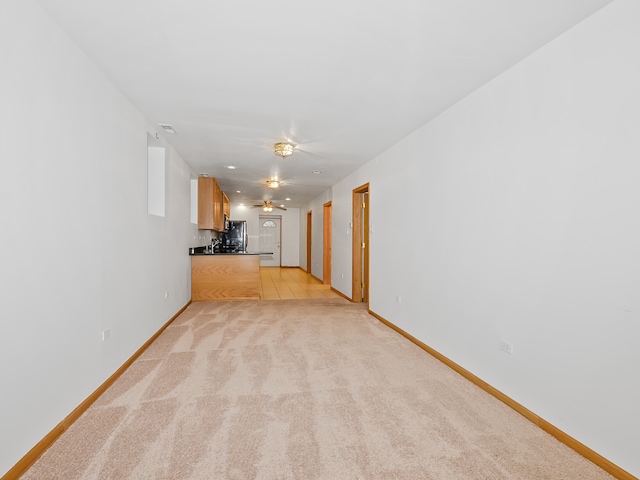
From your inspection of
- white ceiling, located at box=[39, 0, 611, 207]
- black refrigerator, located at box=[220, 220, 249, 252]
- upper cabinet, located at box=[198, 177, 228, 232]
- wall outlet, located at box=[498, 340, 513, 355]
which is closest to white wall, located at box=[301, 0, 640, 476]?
wall outlet, located at box=[498, 340, 513, 355]

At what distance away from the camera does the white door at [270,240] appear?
40.5 ft

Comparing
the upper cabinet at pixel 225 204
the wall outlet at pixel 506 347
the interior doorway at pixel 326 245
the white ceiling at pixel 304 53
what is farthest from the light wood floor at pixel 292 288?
the wall outlet at pixel 506 347

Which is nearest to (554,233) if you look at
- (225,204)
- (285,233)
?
(225,204)

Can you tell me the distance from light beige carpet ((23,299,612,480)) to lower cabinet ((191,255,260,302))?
8.48ft

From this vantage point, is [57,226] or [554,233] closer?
[57,226]

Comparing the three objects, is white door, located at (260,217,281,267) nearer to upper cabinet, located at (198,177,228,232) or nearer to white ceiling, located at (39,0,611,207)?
upper cabinet, located at (198,177,228,232)

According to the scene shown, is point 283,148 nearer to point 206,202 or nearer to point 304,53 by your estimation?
point 304,53

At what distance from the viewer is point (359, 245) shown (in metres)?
5.80

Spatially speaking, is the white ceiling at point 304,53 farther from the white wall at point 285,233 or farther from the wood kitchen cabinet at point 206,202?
the white wall at point 285,233

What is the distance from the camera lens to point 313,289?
24.5 ft

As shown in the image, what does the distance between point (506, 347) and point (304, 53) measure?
8.40 ft

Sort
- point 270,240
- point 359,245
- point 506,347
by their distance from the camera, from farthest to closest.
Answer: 1. point 270,240
2. point 359,245
3. point 506,347

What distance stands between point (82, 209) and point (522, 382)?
10.7 ft

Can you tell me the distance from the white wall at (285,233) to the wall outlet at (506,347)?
10.4 metres
